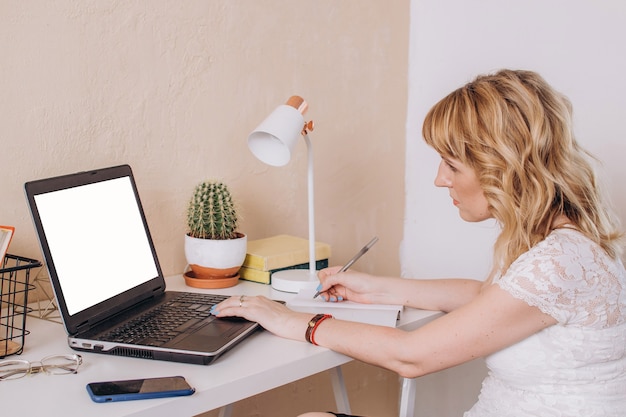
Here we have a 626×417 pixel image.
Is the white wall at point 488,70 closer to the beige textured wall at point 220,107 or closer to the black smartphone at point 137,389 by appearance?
the beige textured wall at point 220,107

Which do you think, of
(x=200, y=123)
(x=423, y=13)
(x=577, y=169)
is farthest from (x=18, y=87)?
(x=423, y=13)

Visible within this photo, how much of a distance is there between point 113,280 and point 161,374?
315 mm

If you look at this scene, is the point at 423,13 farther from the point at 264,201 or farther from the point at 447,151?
the point at 447,151

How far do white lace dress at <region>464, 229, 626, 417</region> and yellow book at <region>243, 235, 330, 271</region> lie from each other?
58cm

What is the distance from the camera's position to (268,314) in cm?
125

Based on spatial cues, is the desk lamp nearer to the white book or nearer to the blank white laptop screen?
the white book

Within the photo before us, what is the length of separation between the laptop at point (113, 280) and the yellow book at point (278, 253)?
0.20 meters

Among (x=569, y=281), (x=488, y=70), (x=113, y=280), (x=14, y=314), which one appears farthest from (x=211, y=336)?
(x=488, y=70)

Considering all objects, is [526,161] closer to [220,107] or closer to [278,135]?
[278,135]

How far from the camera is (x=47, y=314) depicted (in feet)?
4.35

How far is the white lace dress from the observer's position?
1101mm

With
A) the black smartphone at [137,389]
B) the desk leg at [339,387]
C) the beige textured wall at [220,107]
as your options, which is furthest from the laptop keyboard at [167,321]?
the desk leg at [339,387]

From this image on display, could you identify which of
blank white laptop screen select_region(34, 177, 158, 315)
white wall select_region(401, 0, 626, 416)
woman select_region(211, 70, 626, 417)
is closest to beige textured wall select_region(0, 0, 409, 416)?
white wall select_region(401, 0, 626, 416)

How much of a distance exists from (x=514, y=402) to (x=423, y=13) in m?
1.28
